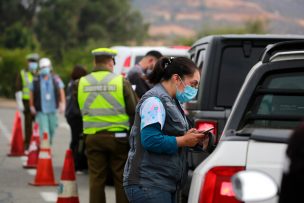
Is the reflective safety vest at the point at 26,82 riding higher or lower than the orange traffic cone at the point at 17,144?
higher

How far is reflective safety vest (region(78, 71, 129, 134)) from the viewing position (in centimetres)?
898

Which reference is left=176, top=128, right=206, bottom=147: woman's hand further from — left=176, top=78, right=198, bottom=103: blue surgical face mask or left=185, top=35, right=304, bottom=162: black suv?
left=185, top=35, right=304, bottom=162: black suv

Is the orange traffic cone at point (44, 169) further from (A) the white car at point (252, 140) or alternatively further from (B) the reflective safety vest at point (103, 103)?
(A) the white car at point (252, 140)

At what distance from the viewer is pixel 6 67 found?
47.8 metres

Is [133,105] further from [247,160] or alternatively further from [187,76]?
[247,160]

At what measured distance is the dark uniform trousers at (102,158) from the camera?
8930 millimetres

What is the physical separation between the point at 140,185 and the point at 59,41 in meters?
82.5

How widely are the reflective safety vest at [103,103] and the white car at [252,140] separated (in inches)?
137

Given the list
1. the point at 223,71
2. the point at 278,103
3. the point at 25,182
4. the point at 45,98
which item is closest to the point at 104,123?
the point at 223,71

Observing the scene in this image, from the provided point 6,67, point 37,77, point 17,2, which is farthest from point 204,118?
point 17,2

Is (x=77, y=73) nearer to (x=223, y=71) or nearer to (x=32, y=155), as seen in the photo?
(x=32, y=155)

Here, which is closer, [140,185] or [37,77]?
[140,185]

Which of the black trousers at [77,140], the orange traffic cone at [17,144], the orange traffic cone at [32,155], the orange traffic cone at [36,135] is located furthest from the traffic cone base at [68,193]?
the orange traffic cone at [17,144]

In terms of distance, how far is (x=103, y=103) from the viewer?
29.5 ft
